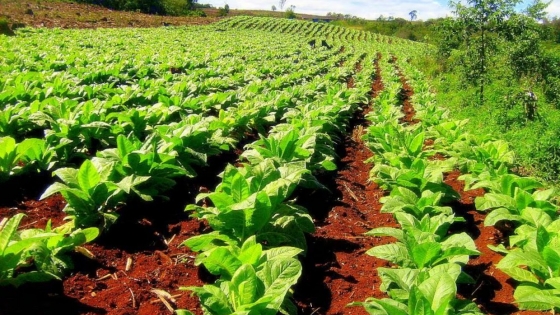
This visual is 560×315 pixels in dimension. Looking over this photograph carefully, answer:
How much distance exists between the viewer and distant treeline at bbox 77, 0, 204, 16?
59.2 meters

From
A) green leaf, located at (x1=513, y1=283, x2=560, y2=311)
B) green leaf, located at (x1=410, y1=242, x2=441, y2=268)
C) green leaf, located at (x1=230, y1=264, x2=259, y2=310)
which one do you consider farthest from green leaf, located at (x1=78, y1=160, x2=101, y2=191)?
green leaf, located at (x1=513, y1=283, x2=560, y2=311)

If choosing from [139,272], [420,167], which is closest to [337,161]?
[420,167]

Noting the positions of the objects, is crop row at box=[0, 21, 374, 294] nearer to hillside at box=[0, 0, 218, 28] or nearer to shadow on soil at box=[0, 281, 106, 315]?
shadow on soil at box=[0, 281, 106, 315]

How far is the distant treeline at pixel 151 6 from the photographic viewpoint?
2330 inches

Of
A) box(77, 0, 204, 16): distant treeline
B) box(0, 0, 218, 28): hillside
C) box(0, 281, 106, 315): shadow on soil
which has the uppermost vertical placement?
box(77, 0, 204, 16): distant treeline

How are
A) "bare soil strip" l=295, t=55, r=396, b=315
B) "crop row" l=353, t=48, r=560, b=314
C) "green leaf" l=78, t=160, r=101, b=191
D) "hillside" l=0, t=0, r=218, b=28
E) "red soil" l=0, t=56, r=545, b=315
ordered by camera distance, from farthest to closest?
"hillside" l=0, t=0, r=218, b=28 → "green leaf" l=78, t=160, r=101, b=191 → "bare soil strip" l=295, t=55, r=396, b=315 → "red soil" l=0, t=56, r=545, b=315 → "crop row" l=353, t=48, r=560, b=314

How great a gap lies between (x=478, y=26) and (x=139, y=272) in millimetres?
12826

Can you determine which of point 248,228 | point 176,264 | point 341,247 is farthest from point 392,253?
point 176,264

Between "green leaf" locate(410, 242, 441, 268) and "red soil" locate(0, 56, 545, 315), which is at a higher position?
"green leaf" locate(410, 242, 441, 268)

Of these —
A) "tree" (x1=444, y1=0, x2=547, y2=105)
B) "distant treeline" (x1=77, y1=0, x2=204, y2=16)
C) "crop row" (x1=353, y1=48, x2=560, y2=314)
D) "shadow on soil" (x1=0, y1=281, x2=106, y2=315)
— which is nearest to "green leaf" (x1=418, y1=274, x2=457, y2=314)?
"crop row" (x1=353, y1=48, x2=560, y2=314)

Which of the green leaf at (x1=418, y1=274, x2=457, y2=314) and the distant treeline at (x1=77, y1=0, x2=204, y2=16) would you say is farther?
the distant treeline at (x1=77, y1=0, x2=204, y2=16)

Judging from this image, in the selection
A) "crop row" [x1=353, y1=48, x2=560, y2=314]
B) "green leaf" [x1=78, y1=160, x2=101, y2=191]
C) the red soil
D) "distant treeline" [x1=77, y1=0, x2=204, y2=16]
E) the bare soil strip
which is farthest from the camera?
"distant treeline" [x1=77, y1=0, x2=204, y2=16]

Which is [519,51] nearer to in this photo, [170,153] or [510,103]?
[510,103]

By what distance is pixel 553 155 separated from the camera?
6273mm
